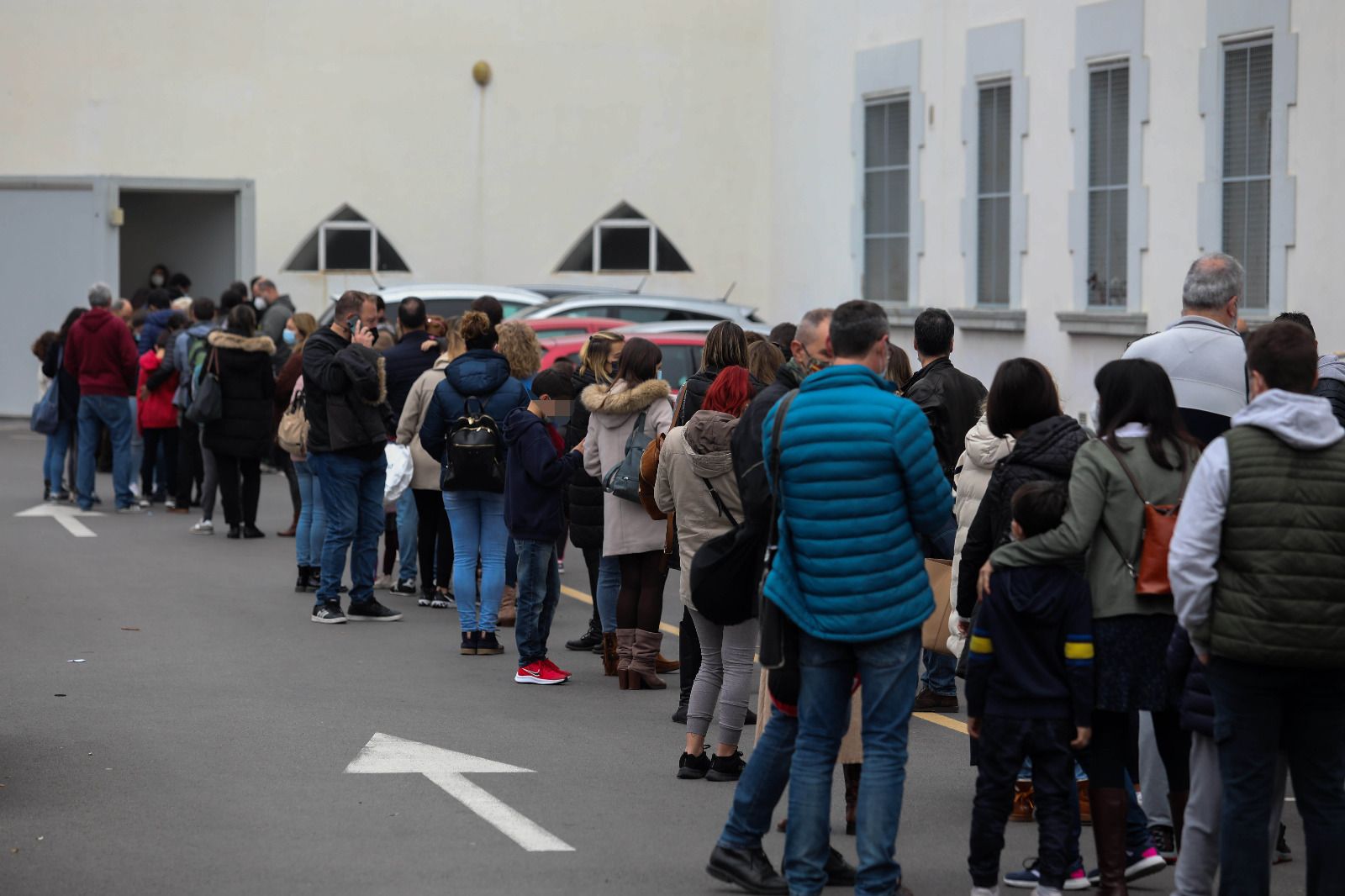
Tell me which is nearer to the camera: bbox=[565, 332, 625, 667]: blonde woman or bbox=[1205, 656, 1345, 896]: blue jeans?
bbox=[1205, 656, 1345, 896]: blue jeans

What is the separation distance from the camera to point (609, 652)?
1000cm

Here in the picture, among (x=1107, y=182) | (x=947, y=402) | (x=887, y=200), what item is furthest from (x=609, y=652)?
(x=887, y=200)

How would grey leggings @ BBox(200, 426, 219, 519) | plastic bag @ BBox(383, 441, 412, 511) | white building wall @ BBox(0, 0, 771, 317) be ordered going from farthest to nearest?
white building wall @ BBox(0, 0, 771, 317)
grey leggings @ BBox(200, 426, 219, 519)
plastic bag @ BBox(383, 441, 412, 511)

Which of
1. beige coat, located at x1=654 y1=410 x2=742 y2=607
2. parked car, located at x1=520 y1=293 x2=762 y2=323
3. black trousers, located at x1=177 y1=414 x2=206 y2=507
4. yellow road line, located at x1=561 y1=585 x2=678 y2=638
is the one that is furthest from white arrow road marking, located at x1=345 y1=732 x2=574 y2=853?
parked car, located at x1=520 y1=293 x2=762 y2=323

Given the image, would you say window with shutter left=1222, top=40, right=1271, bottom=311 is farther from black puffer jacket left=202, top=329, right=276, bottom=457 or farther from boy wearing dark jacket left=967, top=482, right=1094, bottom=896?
boy wearing dark jacket left=967, top=482, right=1094, bottom=896

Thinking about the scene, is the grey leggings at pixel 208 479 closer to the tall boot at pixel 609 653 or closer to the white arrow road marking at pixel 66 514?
the white arrow road marking at pixel 66 514

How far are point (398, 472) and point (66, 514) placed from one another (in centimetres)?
663

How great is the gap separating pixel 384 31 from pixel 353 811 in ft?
71.4

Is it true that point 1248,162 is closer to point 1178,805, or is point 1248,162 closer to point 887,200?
point 887,200

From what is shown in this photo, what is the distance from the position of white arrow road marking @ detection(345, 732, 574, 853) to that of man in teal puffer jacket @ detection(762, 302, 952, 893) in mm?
1297

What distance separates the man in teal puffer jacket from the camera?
18.1 ft

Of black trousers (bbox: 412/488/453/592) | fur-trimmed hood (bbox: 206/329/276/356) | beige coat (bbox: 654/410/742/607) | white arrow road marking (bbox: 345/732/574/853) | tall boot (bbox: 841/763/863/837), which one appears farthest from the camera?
fur-trimmed hood (bbox: 206/329/276/356)

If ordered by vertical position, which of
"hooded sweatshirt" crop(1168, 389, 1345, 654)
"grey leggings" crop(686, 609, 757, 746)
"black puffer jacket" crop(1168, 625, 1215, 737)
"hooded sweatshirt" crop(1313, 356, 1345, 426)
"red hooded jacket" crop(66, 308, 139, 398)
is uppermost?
"red hooded jacket" crop(66, 308, 139, 398)

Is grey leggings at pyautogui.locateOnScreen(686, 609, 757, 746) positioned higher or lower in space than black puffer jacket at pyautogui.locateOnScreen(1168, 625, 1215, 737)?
lower
